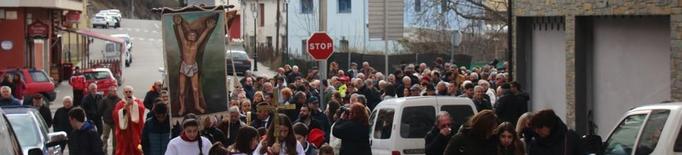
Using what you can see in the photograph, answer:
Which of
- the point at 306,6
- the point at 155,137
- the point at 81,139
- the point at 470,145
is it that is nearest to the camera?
the point at 470,145

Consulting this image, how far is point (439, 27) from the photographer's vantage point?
56.7 metres

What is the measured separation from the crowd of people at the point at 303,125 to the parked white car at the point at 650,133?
2.02 feet

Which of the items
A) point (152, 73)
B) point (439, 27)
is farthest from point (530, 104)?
point (152, 73)

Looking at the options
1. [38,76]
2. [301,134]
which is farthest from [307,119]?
[38,76]

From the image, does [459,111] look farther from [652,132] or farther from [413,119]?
[652,132]

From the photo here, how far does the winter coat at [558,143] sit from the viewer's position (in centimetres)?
1303

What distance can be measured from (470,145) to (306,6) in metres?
64.9

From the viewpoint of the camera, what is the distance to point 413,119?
17781 millimetres

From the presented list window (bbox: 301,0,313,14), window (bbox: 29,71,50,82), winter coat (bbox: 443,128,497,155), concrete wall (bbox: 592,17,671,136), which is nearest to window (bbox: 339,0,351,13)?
window (bbox: 301,0,313,14)

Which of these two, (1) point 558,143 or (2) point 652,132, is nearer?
(2) point 652,132

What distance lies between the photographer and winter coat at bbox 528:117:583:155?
42.8ft

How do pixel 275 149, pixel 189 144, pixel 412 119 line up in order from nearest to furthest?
1. pixel 275 149
2. pixel 189 144
3. pixel 412 119

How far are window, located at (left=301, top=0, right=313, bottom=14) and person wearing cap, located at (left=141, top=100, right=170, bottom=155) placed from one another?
57.4 metres

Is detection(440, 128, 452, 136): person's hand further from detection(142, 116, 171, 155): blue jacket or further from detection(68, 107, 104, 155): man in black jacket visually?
detection(68, 107, 104, 155): man in black jacket
